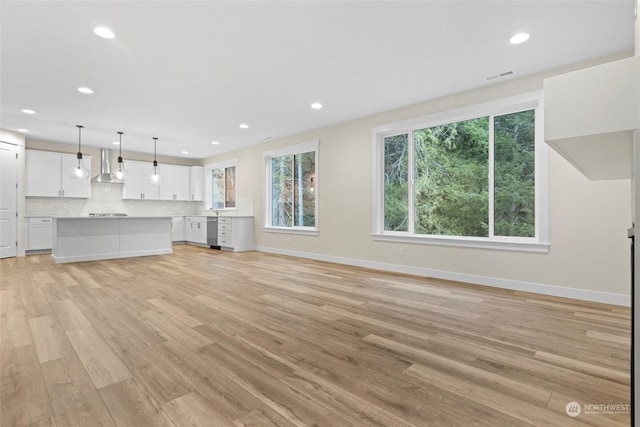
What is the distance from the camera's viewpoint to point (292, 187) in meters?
6.98

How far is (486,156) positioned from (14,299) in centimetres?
588

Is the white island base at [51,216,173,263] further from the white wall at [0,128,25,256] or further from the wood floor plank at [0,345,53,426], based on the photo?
the wood floor plank at [0,345,53,426]

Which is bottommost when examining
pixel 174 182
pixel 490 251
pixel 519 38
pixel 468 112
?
pixel 490 251

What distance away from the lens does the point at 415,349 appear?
7.07 feet

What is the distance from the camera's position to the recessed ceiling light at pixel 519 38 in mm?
2852

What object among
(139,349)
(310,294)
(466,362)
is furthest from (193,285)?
(466,362)

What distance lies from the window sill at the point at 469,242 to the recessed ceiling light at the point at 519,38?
7.22 ft

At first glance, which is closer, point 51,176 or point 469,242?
point 469,242

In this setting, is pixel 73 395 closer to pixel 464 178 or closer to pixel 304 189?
pixel 464 178

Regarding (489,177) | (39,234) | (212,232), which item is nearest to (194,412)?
(489,177)

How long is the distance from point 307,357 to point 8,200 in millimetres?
7636

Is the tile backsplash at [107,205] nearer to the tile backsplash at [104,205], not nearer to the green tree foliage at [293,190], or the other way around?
the tile backsplash at [104,205]

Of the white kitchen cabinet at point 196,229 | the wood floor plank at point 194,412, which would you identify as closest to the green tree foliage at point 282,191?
the white kitchen cabinet at point 196,229

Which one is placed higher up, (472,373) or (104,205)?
(104,205)
